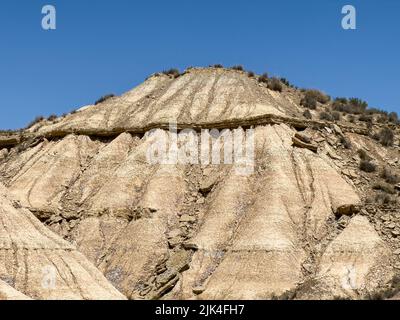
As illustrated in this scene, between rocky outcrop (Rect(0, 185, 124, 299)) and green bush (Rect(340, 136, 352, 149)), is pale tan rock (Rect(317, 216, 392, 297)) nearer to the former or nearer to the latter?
green bush (Rect(340, 136, 352, 149))

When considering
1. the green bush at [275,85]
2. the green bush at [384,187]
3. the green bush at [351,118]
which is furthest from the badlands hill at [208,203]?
the green bush at [351,118]

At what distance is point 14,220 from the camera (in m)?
26.7

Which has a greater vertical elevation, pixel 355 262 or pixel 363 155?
pixel 363 155

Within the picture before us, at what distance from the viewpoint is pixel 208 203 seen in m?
34.5

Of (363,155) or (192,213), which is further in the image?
(363,155)

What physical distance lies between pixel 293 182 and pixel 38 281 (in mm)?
14243

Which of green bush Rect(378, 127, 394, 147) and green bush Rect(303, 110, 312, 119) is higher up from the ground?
green bush Rect(303, 110, 312, 119)

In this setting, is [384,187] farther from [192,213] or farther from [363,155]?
[192,213]

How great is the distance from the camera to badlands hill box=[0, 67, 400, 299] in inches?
1083

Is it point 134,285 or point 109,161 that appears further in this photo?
point 109,161

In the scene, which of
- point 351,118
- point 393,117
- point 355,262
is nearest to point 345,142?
point 351,118

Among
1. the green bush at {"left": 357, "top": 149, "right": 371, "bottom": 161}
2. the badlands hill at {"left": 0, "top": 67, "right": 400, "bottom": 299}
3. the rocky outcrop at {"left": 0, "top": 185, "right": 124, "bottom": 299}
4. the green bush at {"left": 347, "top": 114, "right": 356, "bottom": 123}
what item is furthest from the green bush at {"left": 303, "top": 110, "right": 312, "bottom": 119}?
the rocky outcrop at {"left": 0, "top": 185, "right": 124, "bottom": 299}
